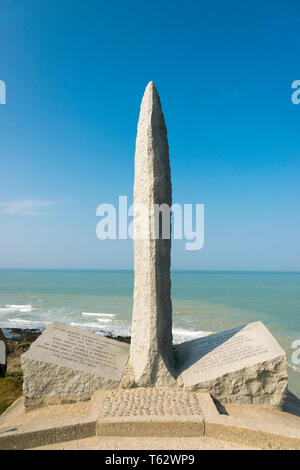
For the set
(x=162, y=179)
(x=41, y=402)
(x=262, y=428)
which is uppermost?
(x=162, y=179)

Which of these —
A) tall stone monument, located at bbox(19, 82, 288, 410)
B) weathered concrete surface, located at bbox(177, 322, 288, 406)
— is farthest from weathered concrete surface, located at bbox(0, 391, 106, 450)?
weathered concrete surface, located at bbox(177, 322, 288, 406)

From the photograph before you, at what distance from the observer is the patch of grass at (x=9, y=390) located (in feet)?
21.3

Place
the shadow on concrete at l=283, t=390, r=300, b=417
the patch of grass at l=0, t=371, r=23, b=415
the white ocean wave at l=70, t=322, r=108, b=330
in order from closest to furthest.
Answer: the shadow on concrete at l=283, t=390, r=300, b=417 < the patch of grass at l=0, t=371, r=23, b=415 < the white ocean wave at l=70, t=322, r=108, b=330

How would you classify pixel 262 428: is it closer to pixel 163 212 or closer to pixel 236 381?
pixel 236 381

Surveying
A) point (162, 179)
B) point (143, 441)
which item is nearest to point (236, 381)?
point (143, 441)

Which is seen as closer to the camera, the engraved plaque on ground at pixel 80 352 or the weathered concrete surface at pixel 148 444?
the weathered concrete surface at pixel 148 444

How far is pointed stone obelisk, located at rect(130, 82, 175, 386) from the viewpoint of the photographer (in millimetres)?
5672

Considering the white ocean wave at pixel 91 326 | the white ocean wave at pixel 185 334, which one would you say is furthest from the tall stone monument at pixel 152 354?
the white ocean wave at pixel 91 326

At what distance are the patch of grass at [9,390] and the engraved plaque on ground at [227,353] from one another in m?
3.65

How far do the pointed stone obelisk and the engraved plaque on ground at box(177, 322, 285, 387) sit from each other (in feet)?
1.35

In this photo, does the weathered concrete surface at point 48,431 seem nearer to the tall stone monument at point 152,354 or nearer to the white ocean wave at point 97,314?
the tall stone monument at point 152,354

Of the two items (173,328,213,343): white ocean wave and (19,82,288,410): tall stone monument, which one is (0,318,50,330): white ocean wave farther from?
(19,82,288,410): tall stone monument
